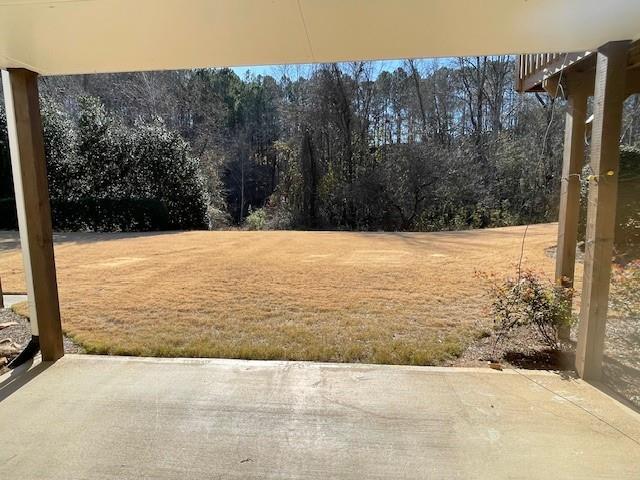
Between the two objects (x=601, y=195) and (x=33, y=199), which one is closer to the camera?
(x=601, y=195)

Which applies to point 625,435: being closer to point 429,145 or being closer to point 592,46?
point 592,46

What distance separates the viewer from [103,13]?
2.00 m

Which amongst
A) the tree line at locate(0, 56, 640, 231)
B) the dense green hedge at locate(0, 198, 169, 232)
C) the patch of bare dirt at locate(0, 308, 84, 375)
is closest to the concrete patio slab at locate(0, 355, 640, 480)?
the patch of bare dirt at locate(0, 308, 84, 375)

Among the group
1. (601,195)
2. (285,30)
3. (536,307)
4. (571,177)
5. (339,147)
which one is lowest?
(536,307)

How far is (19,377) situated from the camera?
2.79 metres

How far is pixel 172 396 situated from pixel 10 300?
391 centimetres

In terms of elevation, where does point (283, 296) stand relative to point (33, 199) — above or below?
below

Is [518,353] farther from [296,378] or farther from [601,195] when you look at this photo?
[296,378]

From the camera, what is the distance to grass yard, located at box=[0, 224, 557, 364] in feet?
11.6

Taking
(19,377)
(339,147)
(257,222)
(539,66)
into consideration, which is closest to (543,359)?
(539,66)

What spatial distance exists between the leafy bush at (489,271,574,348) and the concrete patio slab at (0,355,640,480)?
0.60 metres

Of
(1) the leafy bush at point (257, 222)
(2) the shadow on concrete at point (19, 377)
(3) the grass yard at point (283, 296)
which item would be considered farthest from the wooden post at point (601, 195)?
(1) the leafy bush at point (257, 222)

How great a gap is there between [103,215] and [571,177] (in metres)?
13.3

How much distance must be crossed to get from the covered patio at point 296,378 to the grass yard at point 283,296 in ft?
1.60
